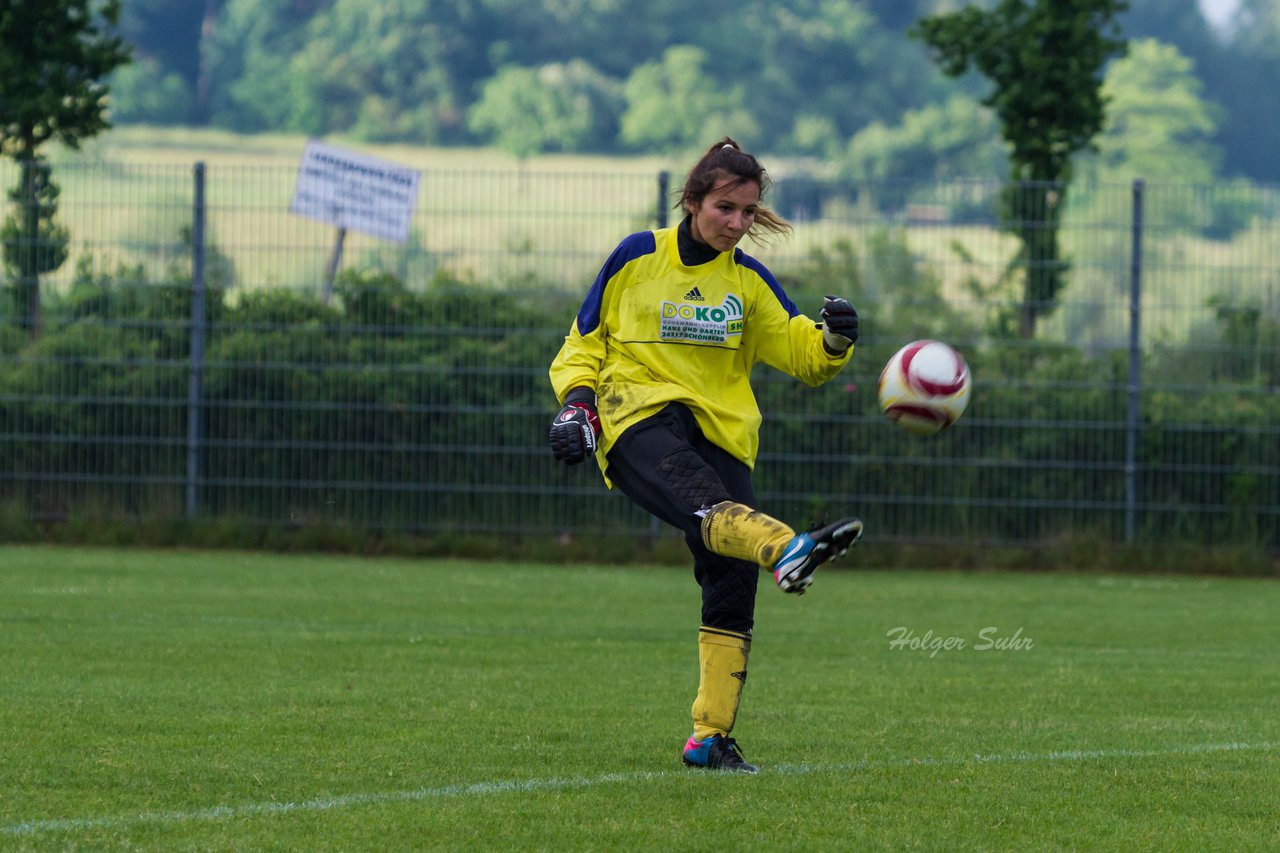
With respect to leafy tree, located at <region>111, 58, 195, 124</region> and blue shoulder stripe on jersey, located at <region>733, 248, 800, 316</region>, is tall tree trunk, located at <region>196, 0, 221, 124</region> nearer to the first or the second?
leafy tree, located at <region>111, 58, 195, 124</region>

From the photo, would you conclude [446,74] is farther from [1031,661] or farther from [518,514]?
[1031,661]

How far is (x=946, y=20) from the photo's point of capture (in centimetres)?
1705

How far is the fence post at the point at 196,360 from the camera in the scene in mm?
15203

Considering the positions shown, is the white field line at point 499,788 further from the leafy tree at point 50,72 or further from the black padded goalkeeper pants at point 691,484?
the leafy tree at point 50,72

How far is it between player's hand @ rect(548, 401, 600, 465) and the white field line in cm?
100

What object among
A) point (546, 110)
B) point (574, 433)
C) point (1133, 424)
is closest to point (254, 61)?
point (546, 110)

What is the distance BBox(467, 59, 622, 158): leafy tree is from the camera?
8181 centimetres

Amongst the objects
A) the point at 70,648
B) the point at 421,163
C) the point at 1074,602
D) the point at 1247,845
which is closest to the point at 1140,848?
the point at 1247,845

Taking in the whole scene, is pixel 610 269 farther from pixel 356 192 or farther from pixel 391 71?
pixel 391 71

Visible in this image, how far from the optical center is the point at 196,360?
15211 millimetres

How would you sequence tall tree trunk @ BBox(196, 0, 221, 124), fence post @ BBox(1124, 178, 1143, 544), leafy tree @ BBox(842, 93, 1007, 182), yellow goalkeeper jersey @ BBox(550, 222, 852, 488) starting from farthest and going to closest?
1. tall tree trunk @ BBox(196, 0, 221, 124)
2. leafy tree @ BBox(842, 93, 1007, 182)
3. fence post @ BBox(1124, 178, 1143, 544)
4. yellow goalkeeper jersey @ BBox(550, 222, 852, 488)

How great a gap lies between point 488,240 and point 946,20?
490cm

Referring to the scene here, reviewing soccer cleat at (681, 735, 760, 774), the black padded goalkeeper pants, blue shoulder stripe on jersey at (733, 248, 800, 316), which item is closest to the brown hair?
blue shoulder stripe on jersey at (733, 248, 800, 316)

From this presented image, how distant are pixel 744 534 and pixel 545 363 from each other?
940 cm
